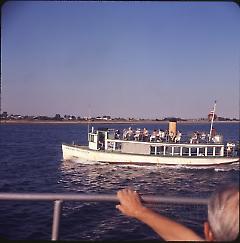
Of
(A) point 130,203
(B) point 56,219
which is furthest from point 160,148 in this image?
(A) point 130,203

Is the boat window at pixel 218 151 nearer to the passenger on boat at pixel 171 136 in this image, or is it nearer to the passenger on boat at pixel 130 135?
the passenger on boat at pixel 171 136

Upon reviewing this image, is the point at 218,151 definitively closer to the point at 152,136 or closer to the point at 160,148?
the point at 160,148

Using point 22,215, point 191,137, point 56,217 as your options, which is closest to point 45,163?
point 191,137

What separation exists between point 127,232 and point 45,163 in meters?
27.4

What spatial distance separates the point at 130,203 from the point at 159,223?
18 cm

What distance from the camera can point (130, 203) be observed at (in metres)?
1.75

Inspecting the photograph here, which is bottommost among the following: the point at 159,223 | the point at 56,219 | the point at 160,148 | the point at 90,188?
the point at 90,188

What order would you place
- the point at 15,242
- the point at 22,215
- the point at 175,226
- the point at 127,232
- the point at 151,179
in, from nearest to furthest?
the point at 175,226 → the point at 15,242 → the point at 127,232 → the point at 22,215 → the point at 151,179

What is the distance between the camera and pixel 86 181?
2827 centimetres

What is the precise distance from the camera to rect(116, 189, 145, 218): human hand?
1.72 m

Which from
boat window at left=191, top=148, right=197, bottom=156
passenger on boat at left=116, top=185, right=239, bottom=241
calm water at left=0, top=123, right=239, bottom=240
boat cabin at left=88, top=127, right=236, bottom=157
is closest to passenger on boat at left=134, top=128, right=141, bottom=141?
boat cabin at left=88, top=127, right=236, bottom=157

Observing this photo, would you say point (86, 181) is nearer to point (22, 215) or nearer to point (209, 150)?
point (209, 150)

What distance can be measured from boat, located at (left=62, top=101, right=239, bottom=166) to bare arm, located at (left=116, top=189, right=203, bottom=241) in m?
28.9

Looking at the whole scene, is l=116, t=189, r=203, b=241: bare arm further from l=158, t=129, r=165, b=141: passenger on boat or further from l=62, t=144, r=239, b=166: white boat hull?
l=158, t=129, r=165, b=141: passenger on boat
